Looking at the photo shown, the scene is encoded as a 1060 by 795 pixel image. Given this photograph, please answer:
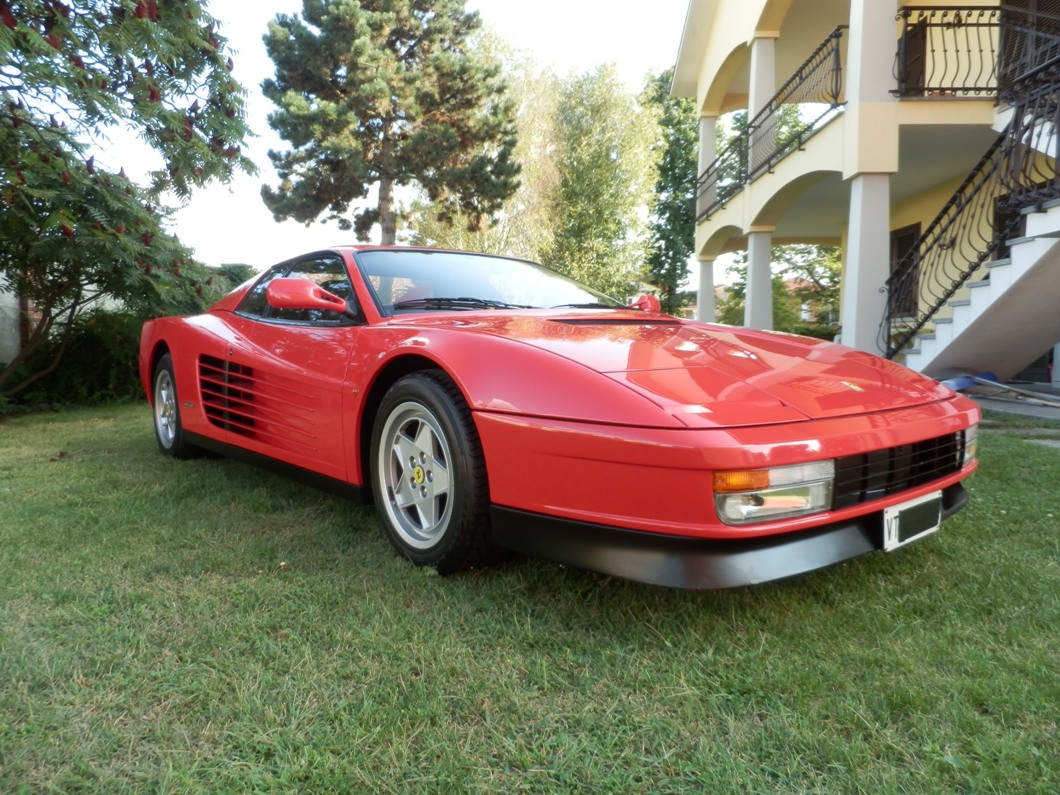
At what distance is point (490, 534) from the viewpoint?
2.24 meters

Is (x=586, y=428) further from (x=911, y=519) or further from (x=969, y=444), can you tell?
(x=969, y=444)

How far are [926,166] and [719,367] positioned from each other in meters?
8.59

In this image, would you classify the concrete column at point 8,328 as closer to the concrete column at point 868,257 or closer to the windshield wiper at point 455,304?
the windshield wiper at point 455,304

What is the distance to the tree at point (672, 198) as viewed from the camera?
→ 2892cm

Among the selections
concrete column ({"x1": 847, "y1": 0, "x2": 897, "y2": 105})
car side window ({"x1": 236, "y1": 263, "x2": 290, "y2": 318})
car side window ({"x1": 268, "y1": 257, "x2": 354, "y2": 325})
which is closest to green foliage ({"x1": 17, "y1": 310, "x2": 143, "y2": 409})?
car side window ({"x1": 236, "y1": 263, "x2": 290, "y2": 318})

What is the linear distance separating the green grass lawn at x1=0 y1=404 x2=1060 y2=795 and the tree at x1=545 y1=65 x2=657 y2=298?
2492cm

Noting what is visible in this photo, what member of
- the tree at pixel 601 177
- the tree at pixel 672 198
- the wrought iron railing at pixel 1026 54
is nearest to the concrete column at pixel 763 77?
the wrought iron railing at pixel 1026 54

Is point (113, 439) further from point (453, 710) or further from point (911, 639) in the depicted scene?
point (911, 639)

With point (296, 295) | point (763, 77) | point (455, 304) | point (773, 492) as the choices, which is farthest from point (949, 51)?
point (773, 492)

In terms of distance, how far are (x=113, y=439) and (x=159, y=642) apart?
389cm

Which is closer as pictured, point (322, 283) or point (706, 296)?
point (322, 283)

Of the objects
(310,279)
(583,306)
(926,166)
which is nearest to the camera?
(583,306)

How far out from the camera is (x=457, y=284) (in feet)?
10.3

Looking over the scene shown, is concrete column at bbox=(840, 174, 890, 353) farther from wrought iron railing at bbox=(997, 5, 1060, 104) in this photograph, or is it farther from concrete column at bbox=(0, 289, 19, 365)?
concrete column at bbox=(0, 289, 19, 365)
